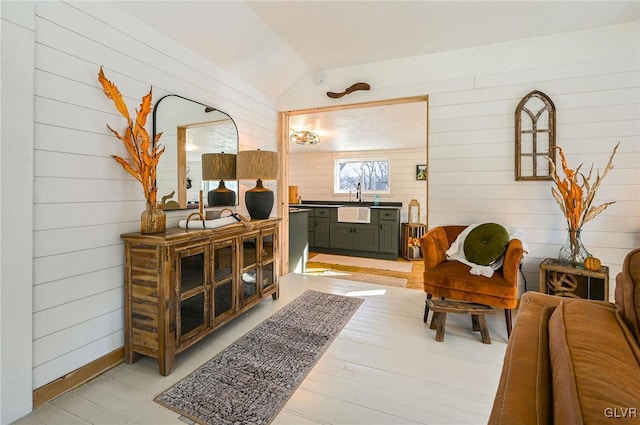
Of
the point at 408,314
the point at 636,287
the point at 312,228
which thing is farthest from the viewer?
the point at 312,228

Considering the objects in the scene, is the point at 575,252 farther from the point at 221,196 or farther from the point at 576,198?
the point at 221,196

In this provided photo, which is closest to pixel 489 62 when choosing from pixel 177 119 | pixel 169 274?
pixel 177 119

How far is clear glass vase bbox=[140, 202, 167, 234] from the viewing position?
6.10 ft

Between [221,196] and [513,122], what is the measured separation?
2874mm

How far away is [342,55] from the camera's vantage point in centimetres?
309

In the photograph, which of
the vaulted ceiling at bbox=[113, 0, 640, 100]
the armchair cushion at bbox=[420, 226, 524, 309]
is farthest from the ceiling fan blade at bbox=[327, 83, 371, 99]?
the armchair cushion at bbox=[420, 226, 524, 309]

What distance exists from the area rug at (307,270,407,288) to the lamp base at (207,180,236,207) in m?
1.68

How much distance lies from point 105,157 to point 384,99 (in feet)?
8.60

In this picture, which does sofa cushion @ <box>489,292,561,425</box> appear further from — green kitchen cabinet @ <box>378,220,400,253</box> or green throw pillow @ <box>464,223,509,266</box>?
green kitchen cabinet @ <box>378,220,400,253</box>

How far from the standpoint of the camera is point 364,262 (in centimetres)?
484

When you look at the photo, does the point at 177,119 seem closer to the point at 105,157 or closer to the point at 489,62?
the point at 105,157

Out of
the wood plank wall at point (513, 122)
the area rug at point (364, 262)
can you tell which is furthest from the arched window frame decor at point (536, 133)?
the area rug at point (364, 262)

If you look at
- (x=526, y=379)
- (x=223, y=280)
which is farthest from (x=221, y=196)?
(x=526, y=379)

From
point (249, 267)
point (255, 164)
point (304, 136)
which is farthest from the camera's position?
point (304, 136)
